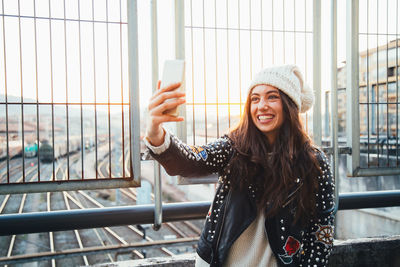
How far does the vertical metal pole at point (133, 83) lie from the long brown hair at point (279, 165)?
0.77m

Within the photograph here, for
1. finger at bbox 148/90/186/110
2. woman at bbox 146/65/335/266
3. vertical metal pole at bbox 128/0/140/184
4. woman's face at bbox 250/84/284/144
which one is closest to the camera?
finger at bbox 148/90/186/110

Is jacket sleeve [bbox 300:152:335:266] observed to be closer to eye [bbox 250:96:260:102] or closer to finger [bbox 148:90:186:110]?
eye [bbox 250:96:260:102]

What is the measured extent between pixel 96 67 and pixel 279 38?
1450 millimetres

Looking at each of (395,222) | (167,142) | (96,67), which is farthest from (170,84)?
(395,222)

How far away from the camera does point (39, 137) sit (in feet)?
7.44

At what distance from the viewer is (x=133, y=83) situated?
228cm

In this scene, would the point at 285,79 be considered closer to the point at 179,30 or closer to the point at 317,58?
the point at 179,30

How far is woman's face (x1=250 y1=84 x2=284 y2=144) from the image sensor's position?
176 centimetres

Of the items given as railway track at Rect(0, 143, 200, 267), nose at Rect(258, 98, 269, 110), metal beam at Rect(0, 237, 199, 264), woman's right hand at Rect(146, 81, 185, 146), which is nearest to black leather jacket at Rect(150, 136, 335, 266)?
woman's right hand at Rect(146, 81, 185, 146)

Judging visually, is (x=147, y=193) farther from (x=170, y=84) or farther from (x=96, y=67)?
(x=170, y=84)

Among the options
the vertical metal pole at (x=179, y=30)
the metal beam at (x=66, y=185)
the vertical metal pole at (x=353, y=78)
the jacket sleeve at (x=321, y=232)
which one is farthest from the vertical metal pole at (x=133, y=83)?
the vertical metal pole at (x=353, y=78)

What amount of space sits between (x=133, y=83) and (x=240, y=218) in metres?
1.17

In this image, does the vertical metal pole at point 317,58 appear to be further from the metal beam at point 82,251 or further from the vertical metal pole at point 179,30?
the metal beam at point 82,251

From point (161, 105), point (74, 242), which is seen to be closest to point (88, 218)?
point (161, 105)
